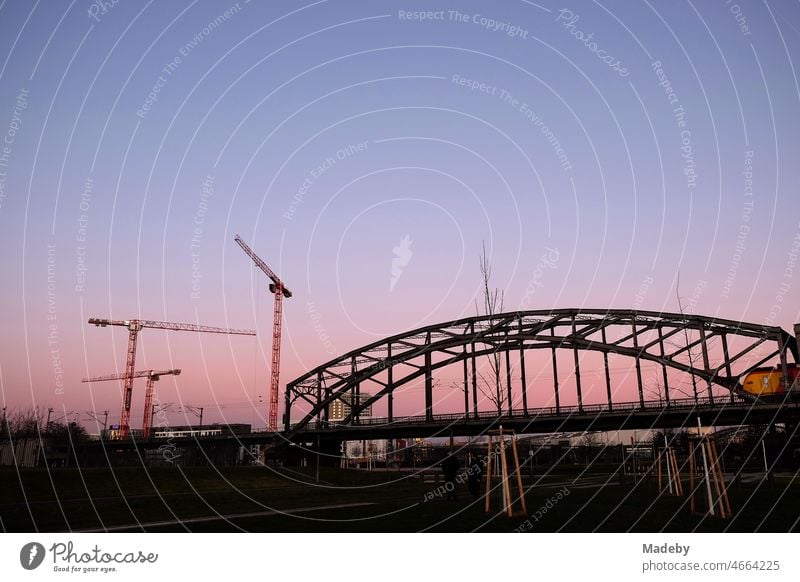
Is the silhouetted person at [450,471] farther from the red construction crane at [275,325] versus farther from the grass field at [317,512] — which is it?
the red construction crane at [275,325]

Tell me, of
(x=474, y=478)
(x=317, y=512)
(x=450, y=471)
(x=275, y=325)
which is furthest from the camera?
(x=275, y=325)

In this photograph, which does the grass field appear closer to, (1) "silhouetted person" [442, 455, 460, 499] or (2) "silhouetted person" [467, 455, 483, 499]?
(2) "silhouetted person" [467, 455, 483, 499]

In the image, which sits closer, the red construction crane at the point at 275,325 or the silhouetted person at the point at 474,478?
the silhouetted person at the point at 474,478

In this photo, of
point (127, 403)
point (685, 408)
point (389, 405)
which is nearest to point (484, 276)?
point (685, 408)

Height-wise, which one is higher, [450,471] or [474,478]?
[474,478]

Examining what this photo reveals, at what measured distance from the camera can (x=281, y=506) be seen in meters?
19.7

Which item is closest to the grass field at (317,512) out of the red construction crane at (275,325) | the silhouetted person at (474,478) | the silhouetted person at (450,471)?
the silhouetted person at (474,478)

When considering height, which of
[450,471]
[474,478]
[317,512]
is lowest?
[317,512]

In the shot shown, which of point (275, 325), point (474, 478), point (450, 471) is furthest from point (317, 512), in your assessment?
point (275, 325)

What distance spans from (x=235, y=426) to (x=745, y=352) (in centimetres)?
8457

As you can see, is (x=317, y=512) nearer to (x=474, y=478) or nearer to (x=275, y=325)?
(x=474, y=478)

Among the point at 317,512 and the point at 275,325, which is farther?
the point at 275,325

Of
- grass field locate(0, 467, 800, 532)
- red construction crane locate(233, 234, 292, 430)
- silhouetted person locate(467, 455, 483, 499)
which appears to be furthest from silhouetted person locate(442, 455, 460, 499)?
red construction crane locate(233, 234, 292, 430)
